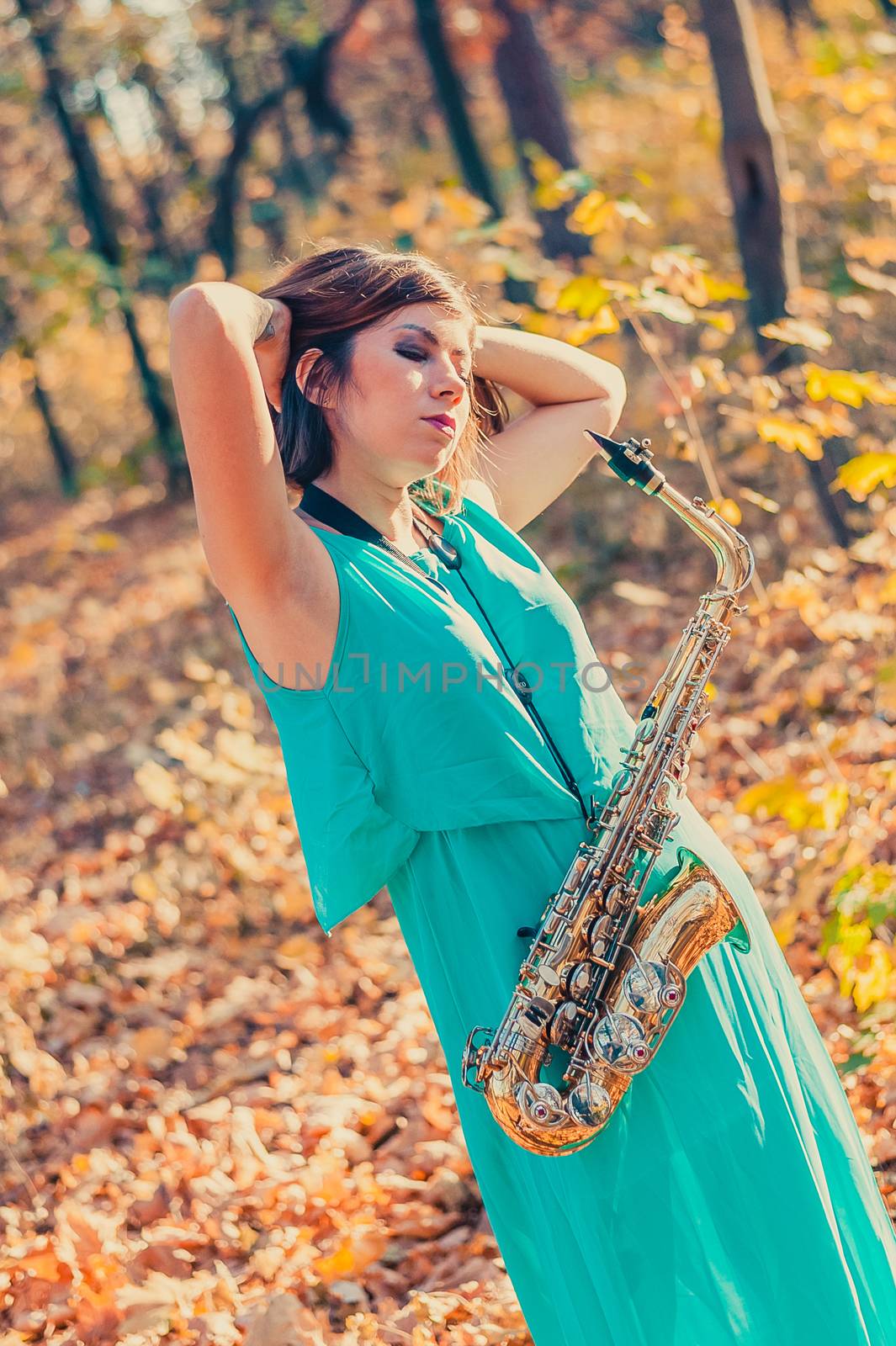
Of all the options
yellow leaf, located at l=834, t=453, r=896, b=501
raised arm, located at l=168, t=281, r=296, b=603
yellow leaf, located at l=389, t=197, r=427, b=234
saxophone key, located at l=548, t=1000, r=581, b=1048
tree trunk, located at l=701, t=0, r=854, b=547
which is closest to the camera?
raised arm, located at l=168, t=281, r=296, b=603

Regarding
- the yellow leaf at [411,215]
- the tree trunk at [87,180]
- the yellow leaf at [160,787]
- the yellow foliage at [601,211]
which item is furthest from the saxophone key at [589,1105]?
the tree trunk at [87,180]

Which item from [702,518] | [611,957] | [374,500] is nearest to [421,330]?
[374,500]

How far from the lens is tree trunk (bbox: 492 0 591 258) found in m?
9.48

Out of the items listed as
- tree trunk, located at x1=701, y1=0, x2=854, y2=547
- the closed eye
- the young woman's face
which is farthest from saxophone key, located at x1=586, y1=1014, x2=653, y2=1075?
tree trunk, located at x1=701, y1=0, x2=854, y2=547

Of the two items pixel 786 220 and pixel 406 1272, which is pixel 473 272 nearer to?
pixel 786 220

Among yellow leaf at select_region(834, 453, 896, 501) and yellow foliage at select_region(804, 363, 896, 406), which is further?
yellow foliage at select_region(804, 363, 896, 406)

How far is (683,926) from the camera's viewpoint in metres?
2.18

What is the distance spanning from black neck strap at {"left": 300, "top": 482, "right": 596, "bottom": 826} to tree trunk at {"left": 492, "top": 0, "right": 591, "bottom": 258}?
7.85 meters

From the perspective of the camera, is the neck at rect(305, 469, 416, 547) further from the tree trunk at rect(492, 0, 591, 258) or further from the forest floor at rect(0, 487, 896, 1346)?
the tree trunk at rect(492, 0, 591, 258)

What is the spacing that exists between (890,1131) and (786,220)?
4.44m

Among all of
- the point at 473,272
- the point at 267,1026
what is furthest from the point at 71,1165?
the point at 473,272

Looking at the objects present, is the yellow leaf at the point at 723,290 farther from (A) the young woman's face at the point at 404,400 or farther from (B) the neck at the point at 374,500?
(B) the neck at the point at 374,500

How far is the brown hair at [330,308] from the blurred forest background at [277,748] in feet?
1.53

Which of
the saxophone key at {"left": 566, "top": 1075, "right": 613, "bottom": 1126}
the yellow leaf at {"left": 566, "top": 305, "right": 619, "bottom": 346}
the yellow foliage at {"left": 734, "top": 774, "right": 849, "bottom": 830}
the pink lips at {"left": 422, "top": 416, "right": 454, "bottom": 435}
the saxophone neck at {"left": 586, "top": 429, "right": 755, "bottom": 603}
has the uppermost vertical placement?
the yellow leaf at {"left": 566, "top": 305, "right": 619, "bottom": 346}
